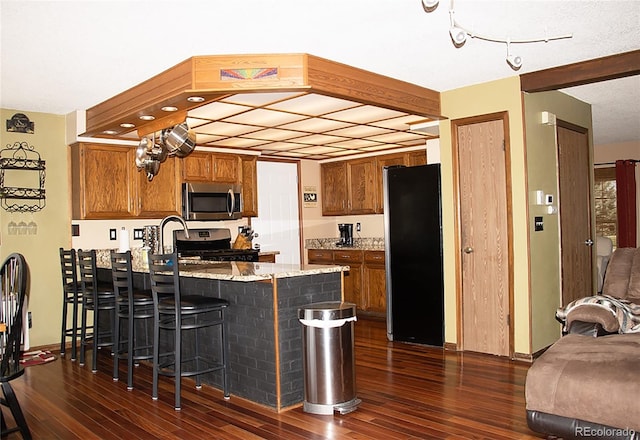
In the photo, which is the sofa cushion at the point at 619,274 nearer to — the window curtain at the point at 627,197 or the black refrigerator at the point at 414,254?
the black refrigerator at the point at 414,254

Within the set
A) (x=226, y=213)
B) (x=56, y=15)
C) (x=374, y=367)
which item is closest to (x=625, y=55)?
(x=374, y=367)

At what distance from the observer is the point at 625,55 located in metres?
4.16

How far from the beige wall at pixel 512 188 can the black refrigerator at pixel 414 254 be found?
0.27ft

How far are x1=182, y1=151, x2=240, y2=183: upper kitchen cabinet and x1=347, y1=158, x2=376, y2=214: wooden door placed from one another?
175 cm

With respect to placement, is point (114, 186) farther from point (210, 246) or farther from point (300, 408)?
point (300, 408)

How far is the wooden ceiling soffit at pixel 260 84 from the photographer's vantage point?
3900 millimetres

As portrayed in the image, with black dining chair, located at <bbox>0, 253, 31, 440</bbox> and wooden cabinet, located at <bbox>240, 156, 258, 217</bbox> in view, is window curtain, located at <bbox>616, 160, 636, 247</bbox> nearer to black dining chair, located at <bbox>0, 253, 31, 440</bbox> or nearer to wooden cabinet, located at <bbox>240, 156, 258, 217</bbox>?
wooden cabinet, located at <bbox>240, 156, 258, 217</bbox>

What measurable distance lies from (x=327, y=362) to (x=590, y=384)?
1.52 metres

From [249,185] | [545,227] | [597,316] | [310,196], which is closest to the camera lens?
[597,316]

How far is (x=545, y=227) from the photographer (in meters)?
4.90

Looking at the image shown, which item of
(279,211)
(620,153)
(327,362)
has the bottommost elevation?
(327,362)

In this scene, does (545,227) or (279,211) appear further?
(279,211)

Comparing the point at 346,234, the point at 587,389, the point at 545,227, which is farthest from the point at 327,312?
the point at 346,234

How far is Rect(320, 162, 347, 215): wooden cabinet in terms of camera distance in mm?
8117
